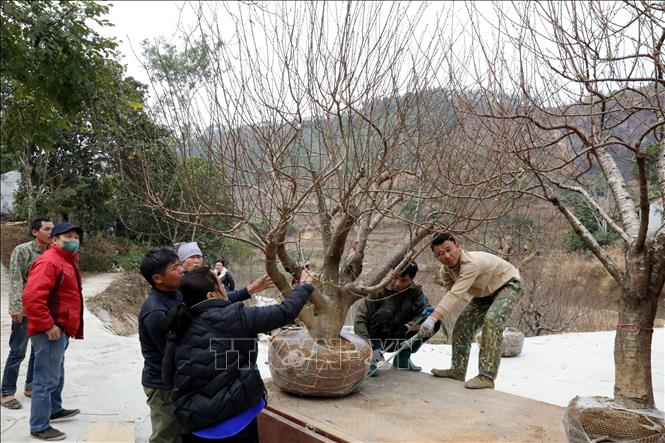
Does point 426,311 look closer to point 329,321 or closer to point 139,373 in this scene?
point 329,321

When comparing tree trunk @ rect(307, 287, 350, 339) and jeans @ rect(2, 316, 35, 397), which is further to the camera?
jeans @ rect(2, 316, 35, 397)

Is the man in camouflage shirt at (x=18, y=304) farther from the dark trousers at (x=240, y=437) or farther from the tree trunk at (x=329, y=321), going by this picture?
the dark trousers at (x=240, y=437)

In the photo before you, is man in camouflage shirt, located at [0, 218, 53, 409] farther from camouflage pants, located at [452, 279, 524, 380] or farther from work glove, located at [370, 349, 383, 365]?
camouflage pants, located at [452, 279, 524, 380]

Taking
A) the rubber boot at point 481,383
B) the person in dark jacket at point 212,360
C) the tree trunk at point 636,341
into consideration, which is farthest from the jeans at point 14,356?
the tree trunk at point 636,341

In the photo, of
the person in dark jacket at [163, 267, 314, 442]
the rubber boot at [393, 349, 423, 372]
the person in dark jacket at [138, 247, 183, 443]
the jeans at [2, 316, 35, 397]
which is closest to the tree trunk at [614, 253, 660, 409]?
the person in dark jacket at [163, 267, 314, 442]

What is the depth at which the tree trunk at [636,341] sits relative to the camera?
273 centimetres

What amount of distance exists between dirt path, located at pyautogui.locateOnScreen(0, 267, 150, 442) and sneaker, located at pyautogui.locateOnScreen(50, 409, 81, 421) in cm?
5

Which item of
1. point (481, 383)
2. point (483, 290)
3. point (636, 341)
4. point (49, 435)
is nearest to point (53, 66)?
point (49, 435)

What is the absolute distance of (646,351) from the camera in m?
2.76

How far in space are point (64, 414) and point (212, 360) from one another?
7.99 feet

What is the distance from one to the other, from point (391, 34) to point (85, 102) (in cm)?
301

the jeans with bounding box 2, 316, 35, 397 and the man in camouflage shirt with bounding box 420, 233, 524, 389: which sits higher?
the man in camouflage shirt with bounding box 420, 233, 524, 389

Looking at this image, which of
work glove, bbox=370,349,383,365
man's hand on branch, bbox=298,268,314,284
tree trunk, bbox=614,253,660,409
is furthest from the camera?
work glove, bbox=370,349,383,365

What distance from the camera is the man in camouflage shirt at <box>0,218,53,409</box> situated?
13.6 ft
